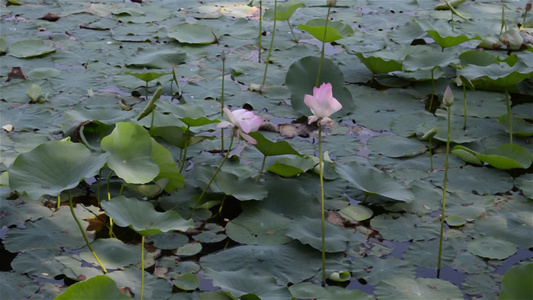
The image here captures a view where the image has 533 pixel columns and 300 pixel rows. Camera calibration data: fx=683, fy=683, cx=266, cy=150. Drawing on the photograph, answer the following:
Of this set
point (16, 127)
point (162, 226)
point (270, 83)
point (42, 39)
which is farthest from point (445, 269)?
point (42, 39)

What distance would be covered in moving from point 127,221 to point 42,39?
184 centimetres

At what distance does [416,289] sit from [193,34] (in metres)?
1.97

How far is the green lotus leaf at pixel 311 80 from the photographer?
8.33 feet

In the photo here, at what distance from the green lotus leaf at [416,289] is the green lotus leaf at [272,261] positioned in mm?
176

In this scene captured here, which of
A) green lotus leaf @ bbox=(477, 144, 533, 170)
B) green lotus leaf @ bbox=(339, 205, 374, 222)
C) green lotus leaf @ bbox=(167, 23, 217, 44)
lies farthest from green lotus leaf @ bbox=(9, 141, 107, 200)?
green lotus leaf @ bbox=(167, 23, 217, 44)

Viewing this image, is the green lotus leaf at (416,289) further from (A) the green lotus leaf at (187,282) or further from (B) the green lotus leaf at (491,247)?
(A) the green lotus leaf at (187,282)

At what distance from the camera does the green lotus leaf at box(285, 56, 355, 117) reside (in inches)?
100.0

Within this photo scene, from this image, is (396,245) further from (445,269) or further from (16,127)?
(16,127)

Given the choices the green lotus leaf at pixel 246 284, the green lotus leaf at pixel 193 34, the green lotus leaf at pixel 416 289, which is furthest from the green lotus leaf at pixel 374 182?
the green lotus leaf at pixel 193 34

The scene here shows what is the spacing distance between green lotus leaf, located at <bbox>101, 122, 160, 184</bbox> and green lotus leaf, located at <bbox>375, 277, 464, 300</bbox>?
66 centimetres

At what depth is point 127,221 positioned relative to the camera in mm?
1629

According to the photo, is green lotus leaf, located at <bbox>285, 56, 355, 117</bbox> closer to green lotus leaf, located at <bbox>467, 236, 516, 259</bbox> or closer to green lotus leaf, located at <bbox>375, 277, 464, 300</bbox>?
green lotus leaf, located at <bbox>467, 236, 516, 259</bbox>

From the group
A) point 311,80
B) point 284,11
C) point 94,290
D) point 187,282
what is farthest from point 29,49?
point 94,290

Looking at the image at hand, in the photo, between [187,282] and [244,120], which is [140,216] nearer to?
[187,282]
